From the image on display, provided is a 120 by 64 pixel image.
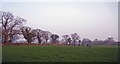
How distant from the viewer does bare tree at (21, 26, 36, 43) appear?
61.2 feet

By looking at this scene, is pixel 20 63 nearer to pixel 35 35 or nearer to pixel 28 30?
pixel 28 30

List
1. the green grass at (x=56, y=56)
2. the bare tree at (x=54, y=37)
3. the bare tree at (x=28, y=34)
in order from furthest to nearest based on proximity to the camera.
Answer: the bare tree at (x=54, y=37)
the bare tree at (x=28, y=34)
the green grass at (x=56, y=56)

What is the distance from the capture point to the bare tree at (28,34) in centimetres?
1865

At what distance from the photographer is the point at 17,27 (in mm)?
18875

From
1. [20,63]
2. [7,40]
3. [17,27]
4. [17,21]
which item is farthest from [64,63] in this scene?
[17,27]

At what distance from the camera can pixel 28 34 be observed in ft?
66.2

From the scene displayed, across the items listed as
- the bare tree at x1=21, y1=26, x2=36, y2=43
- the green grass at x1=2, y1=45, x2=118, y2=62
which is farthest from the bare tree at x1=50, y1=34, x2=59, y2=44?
the green grass at x1=2, y1=45, x2=118, y2=62

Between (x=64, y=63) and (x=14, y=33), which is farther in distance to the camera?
(x=14, y=33)

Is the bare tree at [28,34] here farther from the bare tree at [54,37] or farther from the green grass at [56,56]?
the green grass at [56,56]

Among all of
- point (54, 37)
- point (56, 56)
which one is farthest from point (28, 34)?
point (56, 56)

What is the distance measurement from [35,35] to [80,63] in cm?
1598

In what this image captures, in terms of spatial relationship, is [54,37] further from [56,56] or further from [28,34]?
[56,56]

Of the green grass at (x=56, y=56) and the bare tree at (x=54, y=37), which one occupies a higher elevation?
the bare tree at (x=54, y=37)

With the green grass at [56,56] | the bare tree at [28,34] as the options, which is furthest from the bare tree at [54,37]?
the green grass at [56,56]
